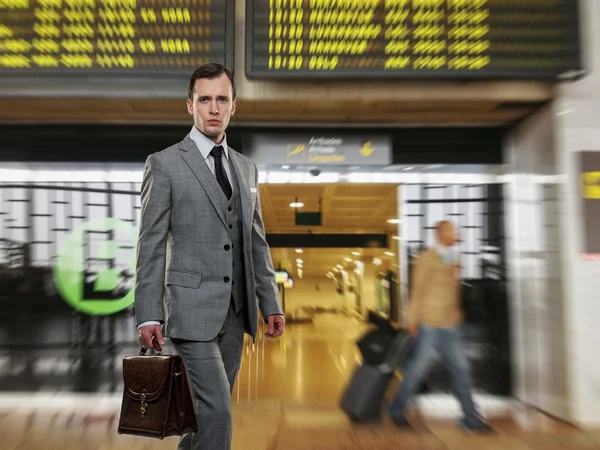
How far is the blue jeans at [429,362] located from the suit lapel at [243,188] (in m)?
3.00

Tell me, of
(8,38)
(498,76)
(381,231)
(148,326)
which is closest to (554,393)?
(381,231)

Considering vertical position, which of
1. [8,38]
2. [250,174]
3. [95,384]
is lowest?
[95,384]

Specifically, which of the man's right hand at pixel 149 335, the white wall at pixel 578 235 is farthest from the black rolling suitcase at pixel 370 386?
the man's right hand at pixel 149 335

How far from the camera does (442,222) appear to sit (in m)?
5.12

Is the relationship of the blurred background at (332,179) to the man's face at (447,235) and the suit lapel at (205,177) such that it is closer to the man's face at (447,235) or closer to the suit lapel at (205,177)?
the man's face at (447,235)

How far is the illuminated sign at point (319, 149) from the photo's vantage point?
5.10 meters

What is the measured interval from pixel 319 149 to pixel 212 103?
3.08 m

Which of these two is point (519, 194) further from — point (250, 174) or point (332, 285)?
point (250, 174)

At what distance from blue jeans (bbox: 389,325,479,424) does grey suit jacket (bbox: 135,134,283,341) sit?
9.55 ft

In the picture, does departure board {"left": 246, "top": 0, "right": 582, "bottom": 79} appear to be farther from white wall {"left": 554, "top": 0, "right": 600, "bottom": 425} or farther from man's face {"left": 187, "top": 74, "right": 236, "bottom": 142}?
man's face {"left": 187, "top": 74, "right": 236, "bottom": 142}

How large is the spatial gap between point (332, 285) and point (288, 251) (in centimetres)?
98

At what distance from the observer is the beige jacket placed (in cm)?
469

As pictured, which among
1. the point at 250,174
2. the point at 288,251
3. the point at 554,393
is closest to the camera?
the point at 250,174

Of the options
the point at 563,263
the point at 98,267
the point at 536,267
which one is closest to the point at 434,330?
the point at 536,267
